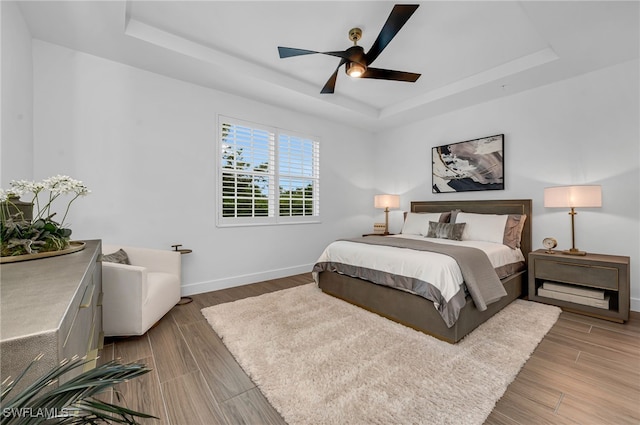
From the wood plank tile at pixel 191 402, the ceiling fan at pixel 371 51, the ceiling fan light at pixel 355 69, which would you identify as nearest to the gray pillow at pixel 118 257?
the wood plank tile at pixel 191 402

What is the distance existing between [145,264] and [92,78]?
207 cm

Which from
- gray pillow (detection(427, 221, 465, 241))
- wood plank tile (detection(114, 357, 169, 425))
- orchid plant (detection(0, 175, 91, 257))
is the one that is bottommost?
wood plank tile (detection(114, 357, 169, 425))

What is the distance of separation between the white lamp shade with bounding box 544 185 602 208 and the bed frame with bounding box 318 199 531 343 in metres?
0.57

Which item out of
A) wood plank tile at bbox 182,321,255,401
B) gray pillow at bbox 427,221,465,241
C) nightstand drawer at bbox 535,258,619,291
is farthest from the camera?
gray pillow at bbox 427,221,465,241

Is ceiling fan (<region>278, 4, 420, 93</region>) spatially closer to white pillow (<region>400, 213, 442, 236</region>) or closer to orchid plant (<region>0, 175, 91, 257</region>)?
orchid plant (<region>0, 175, 91, 257</region>)

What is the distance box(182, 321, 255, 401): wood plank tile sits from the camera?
170cm

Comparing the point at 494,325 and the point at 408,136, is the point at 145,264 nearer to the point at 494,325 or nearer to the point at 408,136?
the point at 494,325

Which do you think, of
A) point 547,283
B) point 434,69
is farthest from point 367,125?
point 547,283

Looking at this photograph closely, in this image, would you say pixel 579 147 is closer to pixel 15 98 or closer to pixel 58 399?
pixel 58 399

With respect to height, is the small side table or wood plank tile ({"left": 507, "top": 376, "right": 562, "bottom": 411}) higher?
the small side table

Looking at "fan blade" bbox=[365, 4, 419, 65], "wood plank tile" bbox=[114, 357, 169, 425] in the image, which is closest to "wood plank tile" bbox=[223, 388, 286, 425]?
"wood plank tile" bbox=[114, 357, 169, 425]

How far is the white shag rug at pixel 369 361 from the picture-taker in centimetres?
151

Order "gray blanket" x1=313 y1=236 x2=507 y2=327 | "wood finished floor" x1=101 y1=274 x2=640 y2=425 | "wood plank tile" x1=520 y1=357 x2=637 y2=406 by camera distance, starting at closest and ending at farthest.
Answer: "wood finished floor" x1=101 y1=274 x2=640 y2=425 → "wood plank tile" x1=520 y1=357 x2=637 y2=406 → "gray blanket" x1=313 y1=236 x2=507 y2=327

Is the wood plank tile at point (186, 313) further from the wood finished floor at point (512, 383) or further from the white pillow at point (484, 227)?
the white pillow at point (484, 227)
